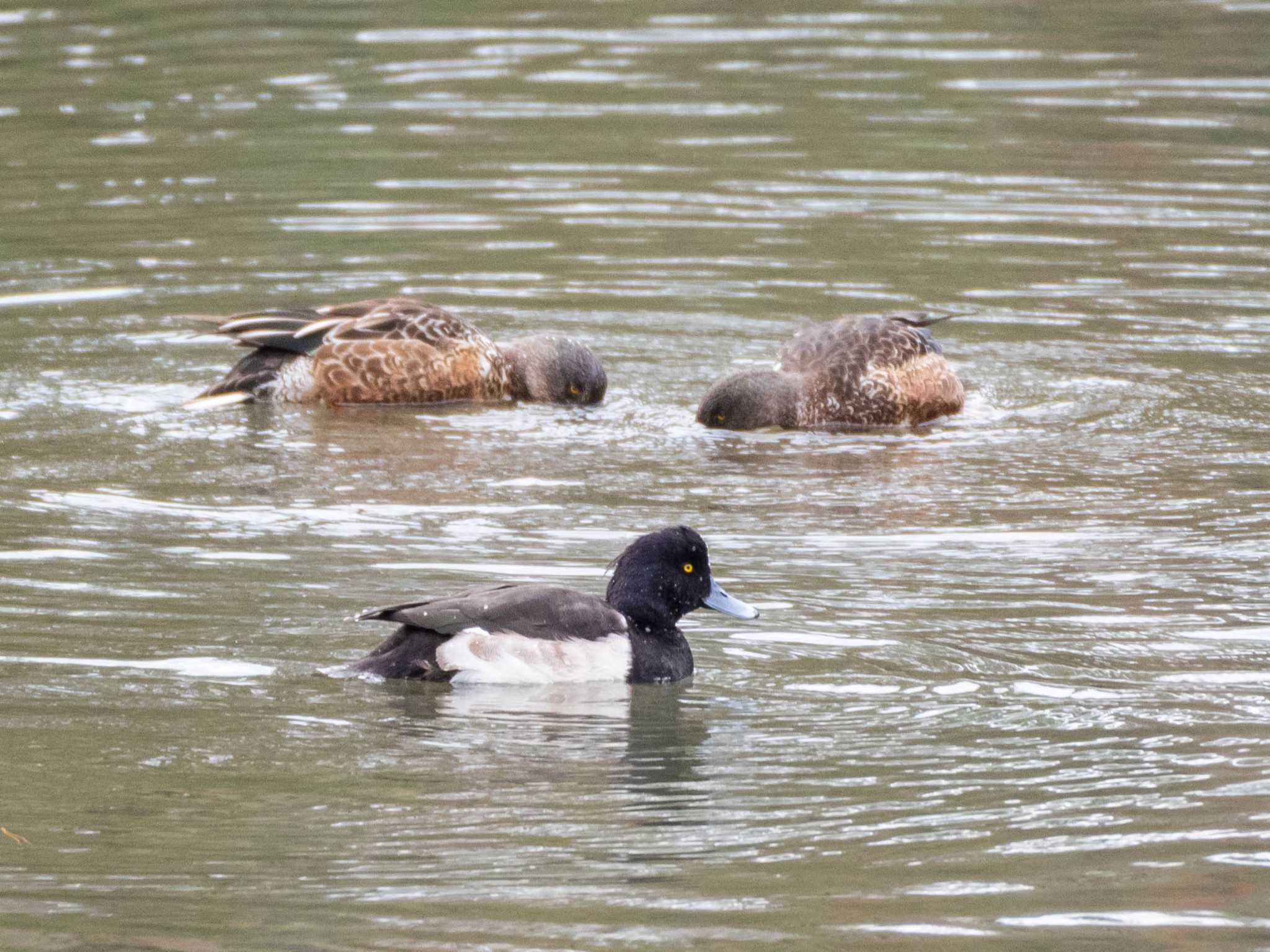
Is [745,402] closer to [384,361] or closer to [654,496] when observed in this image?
[654,496]

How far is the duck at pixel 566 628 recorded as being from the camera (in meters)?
8.08

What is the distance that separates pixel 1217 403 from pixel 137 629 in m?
6.31

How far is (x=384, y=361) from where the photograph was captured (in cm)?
1269

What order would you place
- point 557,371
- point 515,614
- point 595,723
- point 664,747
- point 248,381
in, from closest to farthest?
point 664,747 → point 595,723 → point 515,614 → point 557,371 → point 248,381

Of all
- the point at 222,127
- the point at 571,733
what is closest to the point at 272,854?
the point at 571,733

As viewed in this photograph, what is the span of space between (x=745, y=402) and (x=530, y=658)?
4.00 meters

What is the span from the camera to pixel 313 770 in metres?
7.00

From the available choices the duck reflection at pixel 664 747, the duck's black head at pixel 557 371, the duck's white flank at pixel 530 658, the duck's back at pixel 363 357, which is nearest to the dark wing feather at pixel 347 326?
the duck's back at pixel 363 357

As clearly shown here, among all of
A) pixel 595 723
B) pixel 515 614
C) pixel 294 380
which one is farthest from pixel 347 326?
pixel 595 723

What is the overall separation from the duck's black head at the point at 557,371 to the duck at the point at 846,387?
70cm

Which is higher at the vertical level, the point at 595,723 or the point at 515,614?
the point at 515,614

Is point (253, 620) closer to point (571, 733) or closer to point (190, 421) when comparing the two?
point (571, 733)

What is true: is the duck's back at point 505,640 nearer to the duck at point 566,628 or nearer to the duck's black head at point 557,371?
the duck at point 566,628

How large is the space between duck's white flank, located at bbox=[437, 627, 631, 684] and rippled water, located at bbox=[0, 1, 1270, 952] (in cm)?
17
